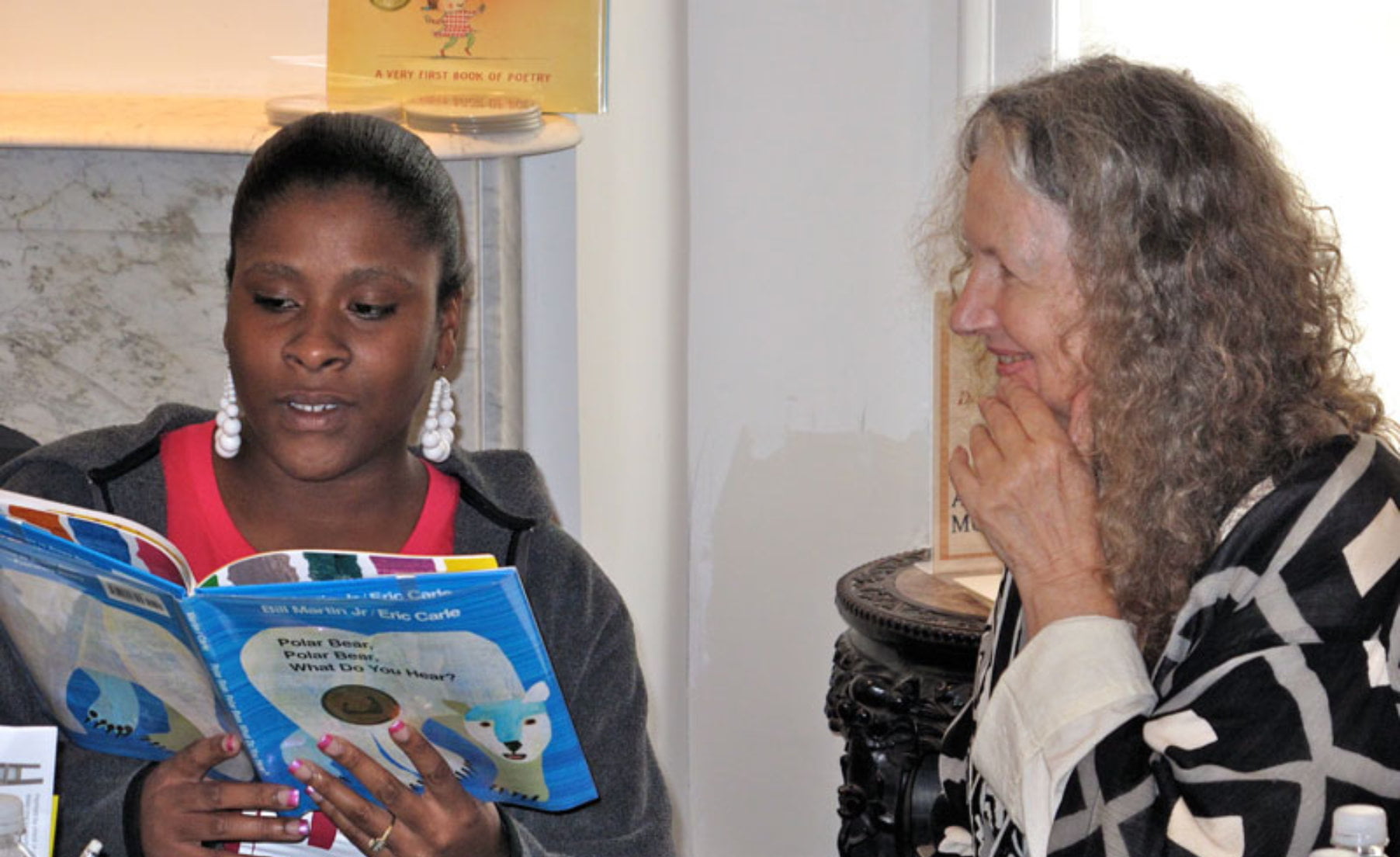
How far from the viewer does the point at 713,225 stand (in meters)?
2.78

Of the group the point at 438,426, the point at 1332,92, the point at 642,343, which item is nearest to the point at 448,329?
the point at 438,426

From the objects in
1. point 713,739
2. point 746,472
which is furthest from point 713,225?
point 713,739

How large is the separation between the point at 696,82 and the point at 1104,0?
0.68 metres

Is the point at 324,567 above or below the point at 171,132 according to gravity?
below

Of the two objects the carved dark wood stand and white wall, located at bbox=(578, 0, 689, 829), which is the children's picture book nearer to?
the carved dark wood stand

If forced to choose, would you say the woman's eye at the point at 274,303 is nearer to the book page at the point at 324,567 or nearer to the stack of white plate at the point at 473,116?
the book page at the point at 324,567

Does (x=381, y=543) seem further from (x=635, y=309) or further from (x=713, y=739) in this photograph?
(x=713, y=739)

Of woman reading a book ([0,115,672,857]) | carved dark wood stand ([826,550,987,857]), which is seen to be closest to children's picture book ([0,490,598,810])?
woman reading a book ([0,115,672,857])

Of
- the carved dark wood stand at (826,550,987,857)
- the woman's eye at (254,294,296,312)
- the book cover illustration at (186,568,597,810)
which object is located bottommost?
the carved dark wood stand at (826,550,987,857)

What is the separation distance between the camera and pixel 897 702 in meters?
1.96

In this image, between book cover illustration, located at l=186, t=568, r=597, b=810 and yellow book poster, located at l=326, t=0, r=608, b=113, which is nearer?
book cover illustration, located at l=186, t=568, r=597, b=810

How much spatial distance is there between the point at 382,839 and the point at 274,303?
18.6 inches

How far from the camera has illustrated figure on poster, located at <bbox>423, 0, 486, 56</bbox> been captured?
209cm

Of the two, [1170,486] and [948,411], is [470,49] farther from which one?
[1170,486]
